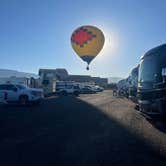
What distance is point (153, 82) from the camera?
1288cm

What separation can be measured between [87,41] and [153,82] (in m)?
17.9

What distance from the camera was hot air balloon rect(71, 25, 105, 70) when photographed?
3023 centimetres

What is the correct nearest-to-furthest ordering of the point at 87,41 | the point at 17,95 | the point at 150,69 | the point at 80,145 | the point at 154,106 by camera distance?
the point at 80,145 < the point at 154,106 < the point at 150,69 < the point at 17,95 < the point at 87,41

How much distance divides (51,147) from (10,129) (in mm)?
3899

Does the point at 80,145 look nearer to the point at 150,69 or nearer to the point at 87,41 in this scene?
the point at 150,69

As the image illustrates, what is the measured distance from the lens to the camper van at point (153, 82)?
1199cm

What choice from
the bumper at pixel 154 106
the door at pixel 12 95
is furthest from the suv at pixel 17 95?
the bumper at pixel 154 106

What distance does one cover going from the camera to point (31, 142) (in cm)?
889

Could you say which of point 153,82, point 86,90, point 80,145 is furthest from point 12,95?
point 86,90

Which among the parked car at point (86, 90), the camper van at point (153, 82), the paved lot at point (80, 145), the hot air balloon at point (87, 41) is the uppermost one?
the hot air balloon at point (87, 41)

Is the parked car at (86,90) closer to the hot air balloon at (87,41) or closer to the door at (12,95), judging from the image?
the hot air balloon at (87,41)

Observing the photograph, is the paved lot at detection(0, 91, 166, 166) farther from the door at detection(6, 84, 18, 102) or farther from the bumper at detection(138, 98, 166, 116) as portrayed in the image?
the door at detection(6, 84, 18, 102)

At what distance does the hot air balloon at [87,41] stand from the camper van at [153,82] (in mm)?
16233

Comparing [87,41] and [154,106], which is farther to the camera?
[87,41]
